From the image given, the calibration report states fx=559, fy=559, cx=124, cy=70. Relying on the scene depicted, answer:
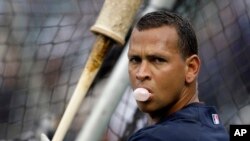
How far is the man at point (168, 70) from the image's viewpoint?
0.89 meters

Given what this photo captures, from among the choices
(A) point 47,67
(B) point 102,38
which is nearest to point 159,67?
(B) point 102,38

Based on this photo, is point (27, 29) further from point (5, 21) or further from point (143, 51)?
point (143, 51)

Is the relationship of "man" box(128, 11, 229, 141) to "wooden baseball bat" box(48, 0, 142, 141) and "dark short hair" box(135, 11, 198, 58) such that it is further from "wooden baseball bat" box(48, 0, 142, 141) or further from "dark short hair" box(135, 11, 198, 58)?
"wooden baseball bat" box(48, 0, 142, 141)

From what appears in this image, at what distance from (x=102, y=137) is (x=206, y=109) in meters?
1.29

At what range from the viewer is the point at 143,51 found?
0.91 meters

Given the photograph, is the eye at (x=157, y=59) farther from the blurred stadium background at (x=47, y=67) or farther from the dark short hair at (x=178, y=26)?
the blurred stadium background at (x=47, y=67)

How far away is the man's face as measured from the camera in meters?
0.89

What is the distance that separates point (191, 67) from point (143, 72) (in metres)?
0.08

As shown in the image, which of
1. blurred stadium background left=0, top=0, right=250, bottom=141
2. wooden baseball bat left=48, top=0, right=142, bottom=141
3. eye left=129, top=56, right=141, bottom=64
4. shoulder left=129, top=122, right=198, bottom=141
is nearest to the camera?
shoulder left=129, top=122, right=198, bottom=141

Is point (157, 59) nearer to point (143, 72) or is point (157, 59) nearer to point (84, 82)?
point (143, 72)

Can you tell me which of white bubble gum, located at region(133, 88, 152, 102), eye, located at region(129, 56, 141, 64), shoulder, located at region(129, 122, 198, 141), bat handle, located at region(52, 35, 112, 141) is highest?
bat handle, located at region(52, 35, 112, 141)

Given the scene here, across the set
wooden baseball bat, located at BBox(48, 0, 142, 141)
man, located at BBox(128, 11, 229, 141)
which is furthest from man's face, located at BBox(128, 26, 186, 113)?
wooden baseball bat, located at BBox(48, 0, 142, 141)

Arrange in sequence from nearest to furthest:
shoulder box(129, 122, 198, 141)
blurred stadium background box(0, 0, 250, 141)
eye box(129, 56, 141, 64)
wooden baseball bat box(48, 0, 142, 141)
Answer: shoulder box(129, 122, 198, 141), eye box(129, 56, 141, 64), wooden baseball bat box(48, 0, 142, 141), blurred stadium background box(0, 0, 250, 141)

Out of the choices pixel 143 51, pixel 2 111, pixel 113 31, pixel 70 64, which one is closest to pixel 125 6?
pixel 113 31
